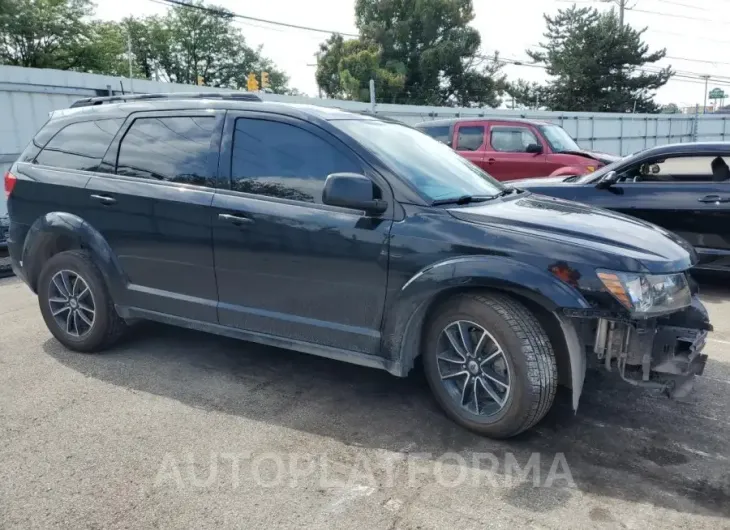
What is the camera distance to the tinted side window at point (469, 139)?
11.4 metres

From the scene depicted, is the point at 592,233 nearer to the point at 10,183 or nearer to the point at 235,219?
the point at 235,219

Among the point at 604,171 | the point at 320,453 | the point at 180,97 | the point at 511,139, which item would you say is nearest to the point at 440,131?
the point at 511,139

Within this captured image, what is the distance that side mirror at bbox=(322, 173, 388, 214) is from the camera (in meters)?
3.36

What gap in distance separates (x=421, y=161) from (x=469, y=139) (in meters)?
7.86

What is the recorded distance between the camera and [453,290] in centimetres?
334

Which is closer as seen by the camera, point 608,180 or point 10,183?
point 10,183

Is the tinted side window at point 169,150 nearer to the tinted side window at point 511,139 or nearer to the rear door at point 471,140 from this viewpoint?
the rear door at point 471,140

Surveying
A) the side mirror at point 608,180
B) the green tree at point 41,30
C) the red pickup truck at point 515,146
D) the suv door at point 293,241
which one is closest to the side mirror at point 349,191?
the suv door at point 293,241

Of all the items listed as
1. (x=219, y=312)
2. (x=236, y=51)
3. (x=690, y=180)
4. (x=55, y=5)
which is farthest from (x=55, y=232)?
(x=236, y=51)

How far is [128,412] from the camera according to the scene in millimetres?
3676

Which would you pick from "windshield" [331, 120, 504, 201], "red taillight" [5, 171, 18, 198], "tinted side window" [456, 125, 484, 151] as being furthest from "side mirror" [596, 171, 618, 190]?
"red taillight" [5, 171, 18, 198]

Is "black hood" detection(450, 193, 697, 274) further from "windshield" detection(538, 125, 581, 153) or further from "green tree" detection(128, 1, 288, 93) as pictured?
"green tree" detection(128, 1, 288, 93)

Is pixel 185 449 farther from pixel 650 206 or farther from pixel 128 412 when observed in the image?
pixel 650 206

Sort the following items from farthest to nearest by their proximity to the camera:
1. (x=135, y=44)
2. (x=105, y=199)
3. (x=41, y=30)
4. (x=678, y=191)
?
(x=135, y=44) < (x=41, y=30) < (x=678, y=191) < (x=105, y=199)
